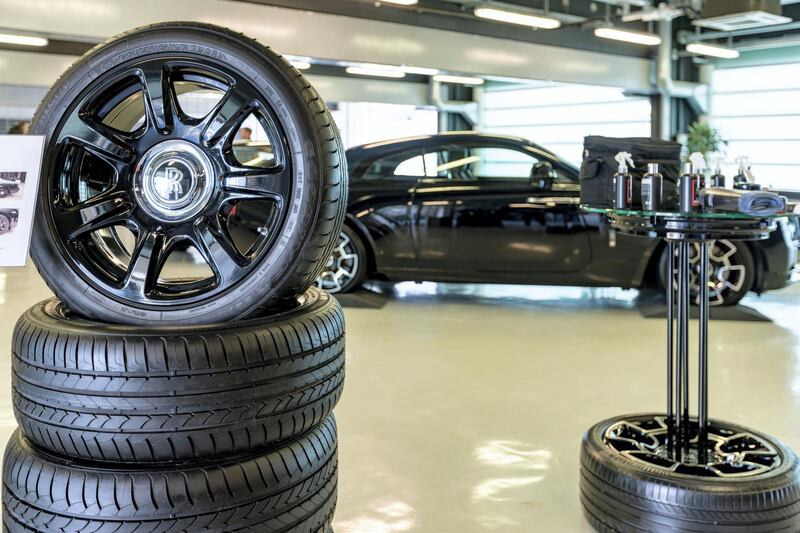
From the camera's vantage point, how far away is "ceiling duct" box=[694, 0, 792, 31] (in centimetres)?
1007

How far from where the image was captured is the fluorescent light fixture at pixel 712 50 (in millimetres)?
→ 12758

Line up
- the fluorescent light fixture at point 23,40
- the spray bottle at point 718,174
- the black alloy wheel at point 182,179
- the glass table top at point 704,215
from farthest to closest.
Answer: the fluorescent light fixture at point 23,40 → the spray bottle at point 718,174 → the glass table top at point 704,215 → the black alloy wheel at point 182,179

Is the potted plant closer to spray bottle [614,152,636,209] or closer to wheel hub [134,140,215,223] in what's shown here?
spray bottle [614,152,636,209]

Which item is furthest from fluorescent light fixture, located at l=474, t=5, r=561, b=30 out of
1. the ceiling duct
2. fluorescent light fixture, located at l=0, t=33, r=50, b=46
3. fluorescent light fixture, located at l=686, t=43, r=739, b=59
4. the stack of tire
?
the stack of tire

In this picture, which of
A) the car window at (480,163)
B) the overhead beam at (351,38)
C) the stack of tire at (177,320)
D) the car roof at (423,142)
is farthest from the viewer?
the overhead beam at (351,38)

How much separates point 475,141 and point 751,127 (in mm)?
10259

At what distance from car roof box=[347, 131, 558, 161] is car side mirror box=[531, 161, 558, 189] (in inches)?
5.9

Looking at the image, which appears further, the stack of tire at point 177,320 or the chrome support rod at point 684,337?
the chrome support rod at point 684,337

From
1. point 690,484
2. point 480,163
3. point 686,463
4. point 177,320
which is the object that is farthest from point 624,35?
point 177,320

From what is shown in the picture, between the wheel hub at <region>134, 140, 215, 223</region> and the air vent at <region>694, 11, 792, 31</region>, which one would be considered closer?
the wheel hub at <region>134, 140, 215, 223</region>

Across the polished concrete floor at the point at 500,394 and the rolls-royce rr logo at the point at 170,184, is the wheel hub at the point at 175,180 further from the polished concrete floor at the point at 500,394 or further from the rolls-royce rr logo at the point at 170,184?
the polished concrete floor at the point at 500,394

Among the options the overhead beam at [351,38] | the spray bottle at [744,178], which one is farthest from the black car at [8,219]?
the overhead beam at [351,38]

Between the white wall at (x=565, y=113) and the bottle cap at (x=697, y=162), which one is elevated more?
the white wall at (x=565, y=113)

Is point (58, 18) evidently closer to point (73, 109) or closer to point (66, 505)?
point (73, 109)
